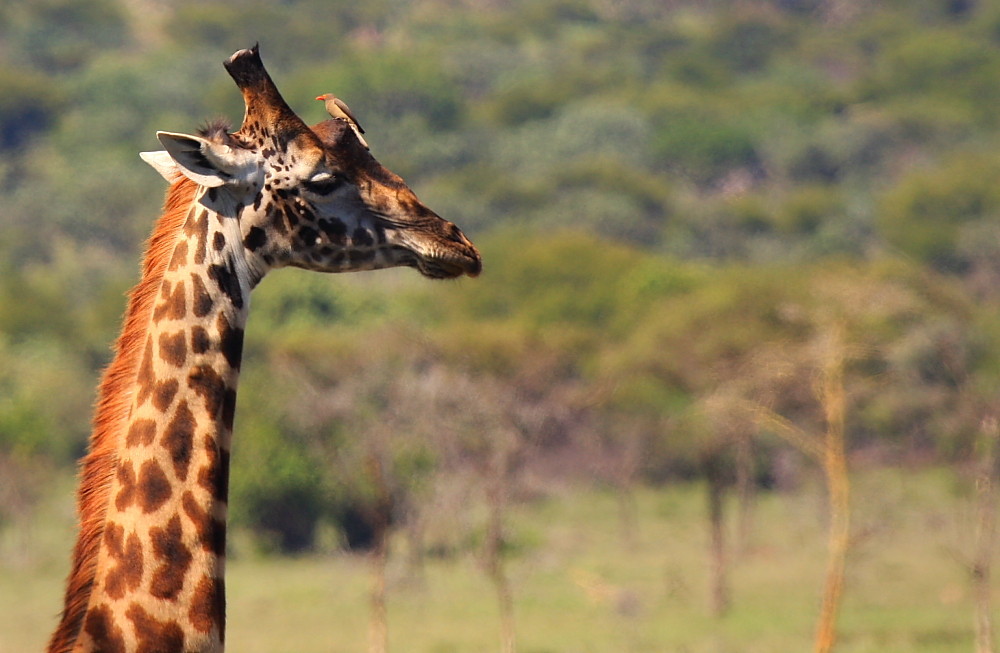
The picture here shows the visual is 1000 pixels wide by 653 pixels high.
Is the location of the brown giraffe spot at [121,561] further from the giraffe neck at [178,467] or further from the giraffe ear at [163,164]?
the giraffe ear at [163,164]

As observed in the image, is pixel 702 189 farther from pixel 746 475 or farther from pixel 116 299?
pixel 746 475

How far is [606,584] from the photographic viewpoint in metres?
26.1

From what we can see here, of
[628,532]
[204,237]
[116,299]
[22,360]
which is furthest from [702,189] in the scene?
[204,237]

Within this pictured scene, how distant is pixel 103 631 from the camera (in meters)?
4.20

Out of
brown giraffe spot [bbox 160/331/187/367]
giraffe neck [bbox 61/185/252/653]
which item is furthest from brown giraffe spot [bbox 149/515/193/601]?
brown giraffe spot [bbox 160/331/187/367]

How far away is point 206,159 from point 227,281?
0.31 meters

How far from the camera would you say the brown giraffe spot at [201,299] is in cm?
452

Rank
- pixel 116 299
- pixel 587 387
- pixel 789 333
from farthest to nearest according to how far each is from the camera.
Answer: pixel 116 299, pixel 587 387, pixel 789 333

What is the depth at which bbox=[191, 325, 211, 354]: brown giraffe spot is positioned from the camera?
4.48 m

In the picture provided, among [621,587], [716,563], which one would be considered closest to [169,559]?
[716,563]

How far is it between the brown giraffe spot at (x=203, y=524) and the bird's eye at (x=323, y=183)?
837mm

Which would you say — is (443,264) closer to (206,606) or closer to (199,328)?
(199,328)

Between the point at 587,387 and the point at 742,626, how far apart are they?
501 inches

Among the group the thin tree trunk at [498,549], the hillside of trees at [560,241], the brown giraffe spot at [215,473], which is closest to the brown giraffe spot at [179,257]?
the brown giraffe spot at [215,473]
